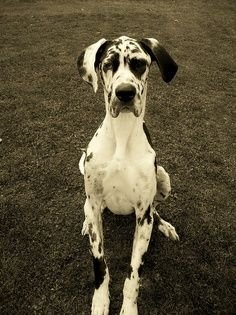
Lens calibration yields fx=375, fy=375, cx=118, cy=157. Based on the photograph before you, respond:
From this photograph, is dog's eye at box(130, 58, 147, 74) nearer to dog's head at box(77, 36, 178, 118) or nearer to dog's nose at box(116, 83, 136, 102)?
dog's head at box(77, 36, 178, 118)

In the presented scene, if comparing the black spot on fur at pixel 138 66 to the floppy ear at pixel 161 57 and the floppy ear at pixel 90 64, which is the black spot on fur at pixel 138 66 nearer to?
the floppy ear at pixel 161 57

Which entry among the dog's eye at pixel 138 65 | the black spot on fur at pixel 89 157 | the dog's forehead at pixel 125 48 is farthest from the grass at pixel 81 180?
the dog's forehead at pixel 125 48

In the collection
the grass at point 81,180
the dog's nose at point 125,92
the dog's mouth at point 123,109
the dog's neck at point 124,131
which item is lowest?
the grass at point 81,180

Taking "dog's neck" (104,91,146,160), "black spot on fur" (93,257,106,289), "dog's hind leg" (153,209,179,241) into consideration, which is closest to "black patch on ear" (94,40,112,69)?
"dog's neck" (104,91,146,160)

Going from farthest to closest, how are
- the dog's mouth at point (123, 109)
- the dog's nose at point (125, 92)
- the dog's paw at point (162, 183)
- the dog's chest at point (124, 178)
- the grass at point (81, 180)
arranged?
the dog's paw at point (162, 183), the grass at point (81, 180), the dog's chest at point (124, 178), the dog's mouth at point (123, 109), the dog's nose at point (125, 92)

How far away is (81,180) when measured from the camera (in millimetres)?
5098

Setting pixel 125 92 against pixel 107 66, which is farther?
pixel 107 66

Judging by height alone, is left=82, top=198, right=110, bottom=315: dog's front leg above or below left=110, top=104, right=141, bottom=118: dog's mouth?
below

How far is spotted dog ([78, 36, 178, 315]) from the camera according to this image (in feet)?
9.87

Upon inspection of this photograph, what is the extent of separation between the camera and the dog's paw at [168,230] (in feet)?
13.9

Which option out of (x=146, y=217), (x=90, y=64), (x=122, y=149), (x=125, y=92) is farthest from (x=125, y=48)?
(x=146, y=217)

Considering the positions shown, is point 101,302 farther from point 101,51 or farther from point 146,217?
point 101,51

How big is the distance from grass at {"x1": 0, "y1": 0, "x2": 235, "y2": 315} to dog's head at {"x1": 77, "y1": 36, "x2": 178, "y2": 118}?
70.5 inches

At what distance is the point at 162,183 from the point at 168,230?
610mm
